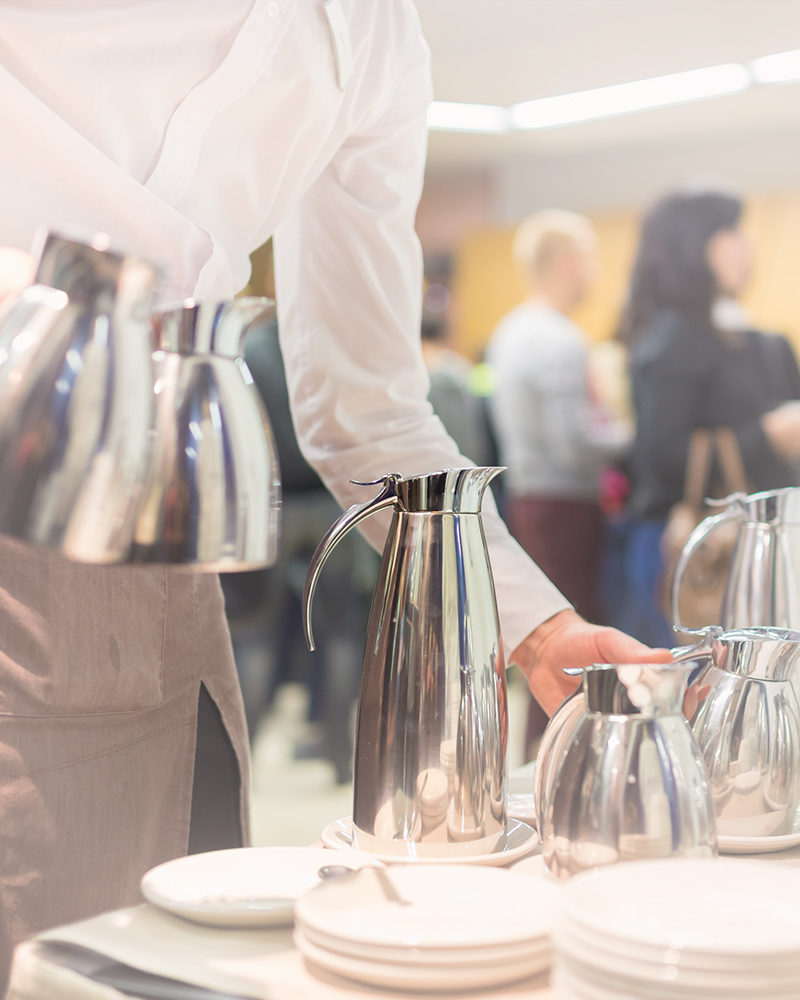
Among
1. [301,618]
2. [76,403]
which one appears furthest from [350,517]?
[301,618]

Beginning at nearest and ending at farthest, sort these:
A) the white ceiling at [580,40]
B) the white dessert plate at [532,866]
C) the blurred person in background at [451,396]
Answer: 1. the white dessert plate at [532,866]
2. the white ceiling at [580,40]
3. the blurred person in background at [451,396]

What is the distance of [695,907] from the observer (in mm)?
493

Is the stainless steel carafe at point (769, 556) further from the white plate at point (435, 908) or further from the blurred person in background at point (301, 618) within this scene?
the blurred person in background at point (301, 618)

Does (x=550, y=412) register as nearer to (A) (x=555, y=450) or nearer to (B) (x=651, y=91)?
(A) (x=555, y=450)

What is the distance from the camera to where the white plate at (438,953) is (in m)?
0.47

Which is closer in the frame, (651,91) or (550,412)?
(651,91)

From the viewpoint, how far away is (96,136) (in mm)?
773

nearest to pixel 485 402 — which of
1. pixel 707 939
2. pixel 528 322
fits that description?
pixel 528 322

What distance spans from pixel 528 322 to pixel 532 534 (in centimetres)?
57

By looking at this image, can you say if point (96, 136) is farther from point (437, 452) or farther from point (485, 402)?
point (485, 402)

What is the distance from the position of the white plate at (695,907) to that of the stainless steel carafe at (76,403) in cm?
24

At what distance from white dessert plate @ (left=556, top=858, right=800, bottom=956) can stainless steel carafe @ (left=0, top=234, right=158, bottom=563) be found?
0.24m

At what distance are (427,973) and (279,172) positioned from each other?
60 cm

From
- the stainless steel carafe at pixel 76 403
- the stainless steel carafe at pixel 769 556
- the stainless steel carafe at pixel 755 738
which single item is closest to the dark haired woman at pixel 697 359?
the stainless steel carafe at pixel 769 556
